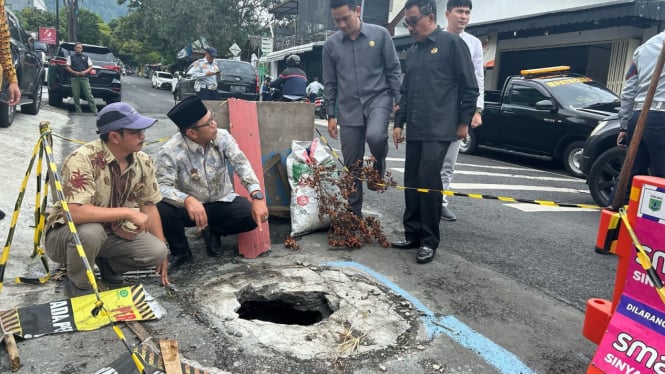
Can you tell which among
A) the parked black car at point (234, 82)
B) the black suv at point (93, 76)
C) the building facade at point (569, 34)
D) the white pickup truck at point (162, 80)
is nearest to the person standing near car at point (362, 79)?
the building facade at point (569, 34)

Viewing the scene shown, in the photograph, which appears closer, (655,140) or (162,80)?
(655,140)

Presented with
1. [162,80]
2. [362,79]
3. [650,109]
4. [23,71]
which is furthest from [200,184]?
[162,80]

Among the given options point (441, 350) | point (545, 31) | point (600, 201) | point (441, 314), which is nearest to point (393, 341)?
point (441, 350)

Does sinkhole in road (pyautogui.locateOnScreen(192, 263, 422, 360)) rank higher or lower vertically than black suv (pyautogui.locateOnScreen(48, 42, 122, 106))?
lower

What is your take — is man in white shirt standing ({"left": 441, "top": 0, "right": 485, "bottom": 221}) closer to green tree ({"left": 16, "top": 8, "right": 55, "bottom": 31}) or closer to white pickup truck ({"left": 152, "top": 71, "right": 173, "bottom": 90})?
white pickup truck ({"left": 152, "top": 71, "right": 173, "bottom": 90})

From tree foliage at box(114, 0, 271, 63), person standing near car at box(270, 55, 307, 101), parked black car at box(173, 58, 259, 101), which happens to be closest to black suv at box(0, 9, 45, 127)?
parked black car at box(173, 58, 259, 101)

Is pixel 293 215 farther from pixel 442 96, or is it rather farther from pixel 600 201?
pixel 600 201

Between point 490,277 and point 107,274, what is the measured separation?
2.75m

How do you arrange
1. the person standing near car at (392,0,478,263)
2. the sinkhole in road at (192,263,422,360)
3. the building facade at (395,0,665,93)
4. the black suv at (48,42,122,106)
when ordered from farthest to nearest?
the black suv at (48,42,122,106)
the building facade at (395,0,665,93)
the person standing near car at (392,0,478,263)
the sinkhole in road at (192,263,422,360)

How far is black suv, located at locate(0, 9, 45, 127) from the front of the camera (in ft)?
26.6

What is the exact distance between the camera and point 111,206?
3.21 metres

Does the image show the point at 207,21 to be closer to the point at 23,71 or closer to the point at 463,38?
the point at 23,71

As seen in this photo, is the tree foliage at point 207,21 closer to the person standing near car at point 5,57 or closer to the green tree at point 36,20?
the green tree at point 36,20

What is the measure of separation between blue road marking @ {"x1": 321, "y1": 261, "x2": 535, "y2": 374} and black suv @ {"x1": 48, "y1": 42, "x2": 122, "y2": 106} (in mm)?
Answer: 12505
